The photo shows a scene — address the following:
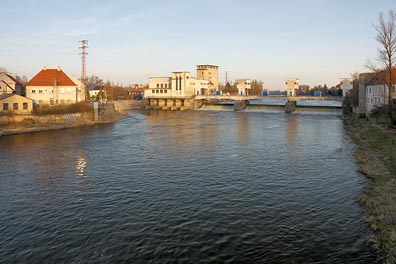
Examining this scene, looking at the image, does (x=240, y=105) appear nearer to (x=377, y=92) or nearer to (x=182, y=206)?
(x=377, y=92)

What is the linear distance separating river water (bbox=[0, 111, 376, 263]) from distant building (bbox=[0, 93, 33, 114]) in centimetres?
1732

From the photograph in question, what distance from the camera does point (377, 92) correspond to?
171ft

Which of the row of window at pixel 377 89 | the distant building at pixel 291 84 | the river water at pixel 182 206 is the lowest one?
the river water at pixel 182 206

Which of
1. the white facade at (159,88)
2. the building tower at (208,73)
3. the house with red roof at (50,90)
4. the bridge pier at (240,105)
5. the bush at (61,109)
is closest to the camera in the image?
the bush at (61,109)

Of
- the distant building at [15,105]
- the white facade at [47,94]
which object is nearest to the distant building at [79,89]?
the white facade at [47,94]

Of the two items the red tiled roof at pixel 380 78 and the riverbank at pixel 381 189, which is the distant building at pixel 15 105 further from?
the red tiled roof at pixel 380 78

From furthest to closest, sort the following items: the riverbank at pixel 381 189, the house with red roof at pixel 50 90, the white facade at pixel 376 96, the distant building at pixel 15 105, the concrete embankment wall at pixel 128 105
Answer: the concrete embankment wall at pixel 128 105 → the house with red roof at pixel 50 90 → the white facade at pixel 376 96 → the distant building at pixel 15 105 → the riverbank at pixel 381 189

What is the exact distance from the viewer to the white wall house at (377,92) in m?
48.5

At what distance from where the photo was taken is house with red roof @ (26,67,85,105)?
60594 millimetres

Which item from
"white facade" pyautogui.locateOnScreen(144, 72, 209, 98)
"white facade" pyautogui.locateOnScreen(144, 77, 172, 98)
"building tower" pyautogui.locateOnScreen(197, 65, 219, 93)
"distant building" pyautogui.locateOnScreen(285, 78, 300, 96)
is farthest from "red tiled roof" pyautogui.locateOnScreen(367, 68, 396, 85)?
"building tower" pyautogui.locateOnScreen(197, 65, 219, 93)

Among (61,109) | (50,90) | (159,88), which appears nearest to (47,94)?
(50,90)

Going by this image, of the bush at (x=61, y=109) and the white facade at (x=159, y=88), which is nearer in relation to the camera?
the bush at (x=61, y=109)

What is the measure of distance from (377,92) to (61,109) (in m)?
46.9

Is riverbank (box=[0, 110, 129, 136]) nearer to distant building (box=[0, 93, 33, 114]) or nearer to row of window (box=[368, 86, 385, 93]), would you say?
distant building (box=[0, 93, 33, 114])
